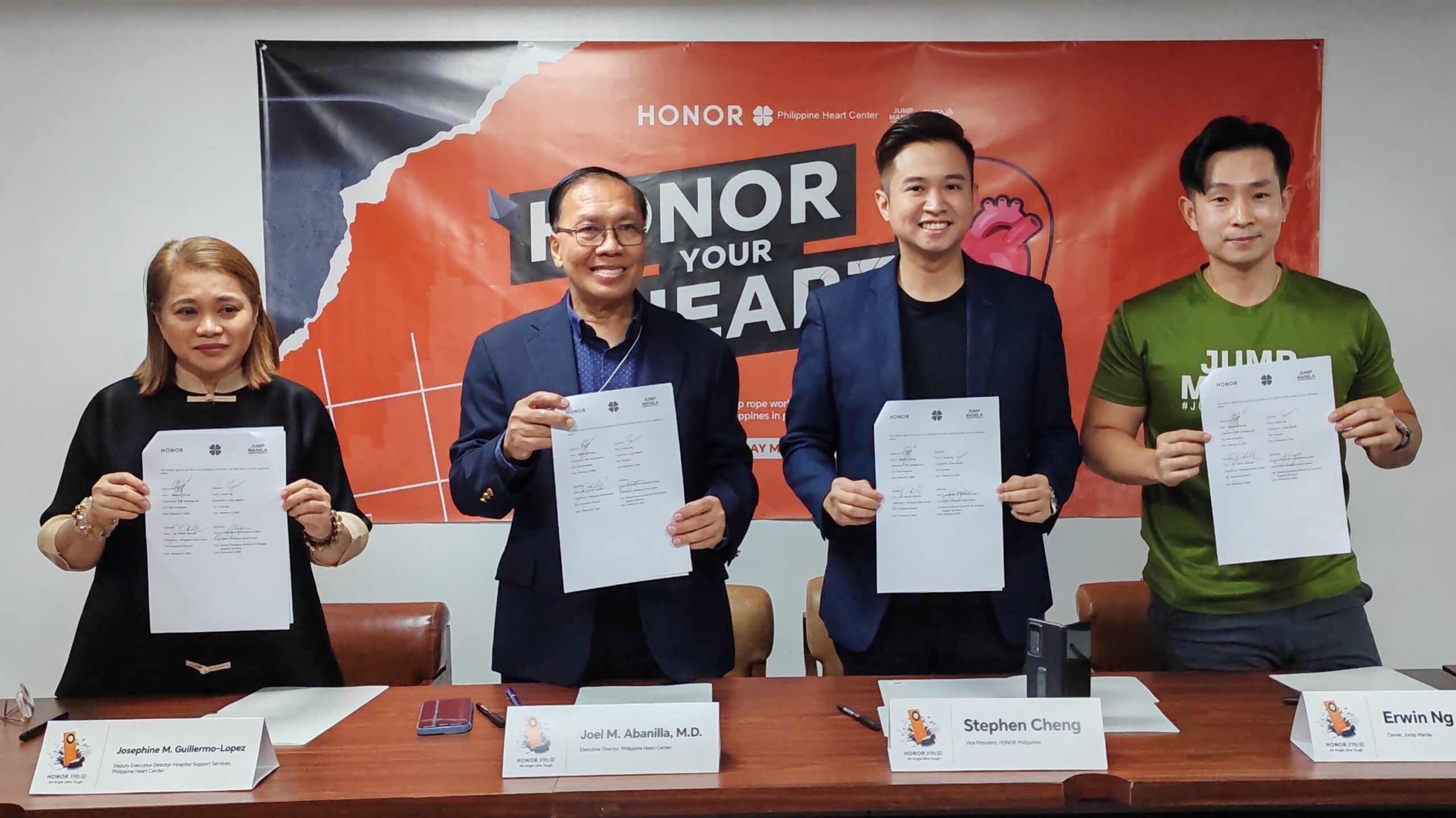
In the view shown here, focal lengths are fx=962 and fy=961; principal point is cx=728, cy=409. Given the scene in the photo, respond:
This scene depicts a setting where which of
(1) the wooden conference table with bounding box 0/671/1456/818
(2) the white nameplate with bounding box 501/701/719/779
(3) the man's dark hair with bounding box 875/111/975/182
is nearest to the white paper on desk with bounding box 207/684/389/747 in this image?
(1) the wooden conference table with bounding box 0/671/1456/818

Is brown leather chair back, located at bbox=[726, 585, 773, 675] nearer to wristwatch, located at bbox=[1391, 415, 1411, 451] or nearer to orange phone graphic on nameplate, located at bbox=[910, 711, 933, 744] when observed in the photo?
orange phone graphic on nameplate, located at bbox=[910, 711, 933, 744]

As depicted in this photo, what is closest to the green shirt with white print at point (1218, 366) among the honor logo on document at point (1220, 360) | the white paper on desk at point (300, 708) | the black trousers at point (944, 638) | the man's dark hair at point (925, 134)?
the honor logo on document at point (1220, 360)

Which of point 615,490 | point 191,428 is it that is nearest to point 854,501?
point 615,490

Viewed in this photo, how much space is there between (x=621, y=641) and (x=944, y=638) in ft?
2.31

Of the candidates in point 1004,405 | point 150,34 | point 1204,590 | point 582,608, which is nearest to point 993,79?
point 1004,405

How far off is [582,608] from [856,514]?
610mm

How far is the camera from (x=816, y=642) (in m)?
2.63

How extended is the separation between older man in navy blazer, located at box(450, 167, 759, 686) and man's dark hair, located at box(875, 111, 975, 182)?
59 centimetres

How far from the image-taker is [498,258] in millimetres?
3379

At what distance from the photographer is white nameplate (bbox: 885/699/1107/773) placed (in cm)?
155

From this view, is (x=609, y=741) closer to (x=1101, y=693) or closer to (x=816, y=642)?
(x=1101, y=693)

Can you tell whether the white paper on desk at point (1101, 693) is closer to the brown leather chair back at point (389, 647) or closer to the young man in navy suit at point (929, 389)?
the young man in navy suit at point (929, 389)

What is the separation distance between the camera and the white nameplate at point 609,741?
1.54 m

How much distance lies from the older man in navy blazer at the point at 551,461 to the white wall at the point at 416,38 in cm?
141
